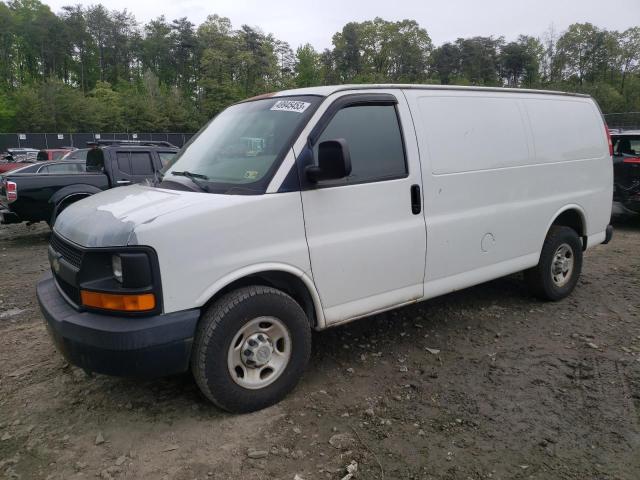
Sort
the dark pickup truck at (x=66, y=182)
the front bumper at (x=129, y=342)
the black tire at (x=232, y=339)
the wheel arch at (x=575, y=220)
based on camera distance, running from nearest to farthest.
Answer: the front bumper at (x=129, y=342) < the black tire at (x=232, y=339) < the wheel arch at (x=575, y=220) < the dark pickup truck at (x=66, y=182)

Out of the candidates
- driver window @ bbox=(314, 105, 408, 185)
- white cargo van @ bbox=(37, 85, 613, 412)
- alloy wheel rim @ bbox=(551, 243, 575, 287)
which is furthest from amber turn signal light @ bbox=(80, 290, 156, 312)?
alloy wheel rim @ bbox=(551, 243, 575, 287)

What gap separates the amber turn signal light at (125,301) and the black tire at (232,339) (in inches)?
14.1

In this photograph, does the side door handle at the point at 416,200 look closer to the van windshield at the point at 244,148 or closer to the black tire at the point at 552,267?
the van windshield at the point at 244,148

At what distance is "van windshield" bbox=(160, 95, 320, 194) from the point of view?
3.30 metres

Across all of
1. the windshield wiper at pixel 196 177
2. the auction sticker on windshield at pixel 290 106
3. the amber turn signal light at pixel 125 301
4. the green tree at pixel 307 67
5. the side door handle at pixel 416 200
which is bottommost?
the amber turn signal light at pixel 125 301

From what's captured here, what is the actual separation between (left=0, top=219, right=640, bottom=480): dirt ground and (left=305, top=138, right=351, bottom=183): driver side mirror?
1.52 m

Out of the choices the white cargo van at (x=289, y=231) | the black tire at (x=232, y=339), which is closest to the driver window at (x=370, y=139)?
the white cargo van at (x=289, y=231)

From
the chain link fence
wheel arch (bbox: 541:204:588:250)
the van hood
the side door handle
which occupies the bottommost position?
wheel arch (bbox: 541:204:588:250)

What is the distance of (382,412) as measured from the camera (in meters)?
3.27

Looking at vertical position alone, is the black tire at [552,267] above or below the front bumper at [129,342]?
below

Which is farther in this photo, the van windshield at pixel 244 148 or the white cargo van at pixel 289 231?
the van windshield at pixel 244 148

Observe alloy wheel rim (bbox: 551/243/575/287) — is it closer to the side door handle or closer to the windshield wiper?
the side door handle

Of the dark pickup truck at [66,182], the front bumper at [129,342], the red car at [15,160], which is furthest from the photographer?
the red car at [15,160]

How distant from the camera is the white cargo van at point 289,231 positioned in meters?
2.84
